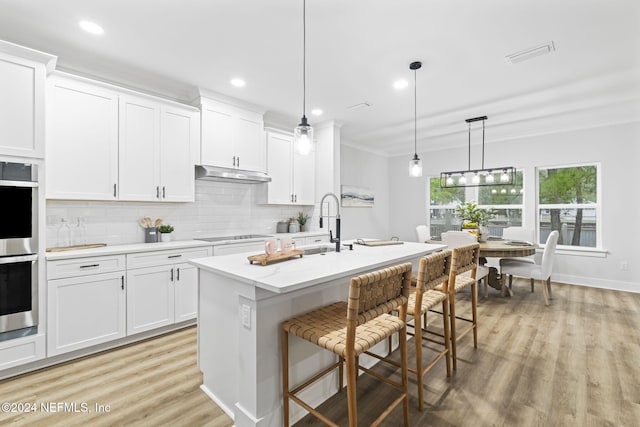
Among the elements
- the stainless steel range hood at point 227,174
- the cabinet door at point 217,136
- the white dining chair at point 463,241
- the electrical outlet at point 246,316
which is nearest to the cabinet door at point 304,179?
the stainless steel range hood at point 227,174

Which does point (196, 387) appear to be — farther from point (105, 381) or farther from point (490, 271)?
point (490, 271)

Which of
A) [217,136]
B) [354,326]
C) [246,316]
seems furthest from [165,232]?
[354,326]

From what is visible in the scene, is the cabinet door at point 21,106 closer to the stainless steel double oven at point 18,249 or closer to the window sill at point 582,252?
the stainless steel double oven at point 18,249

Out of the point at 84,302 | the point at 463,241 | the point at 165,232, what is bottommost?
the point at 84,302

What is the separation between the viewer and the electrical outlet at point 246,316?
5.41 ft

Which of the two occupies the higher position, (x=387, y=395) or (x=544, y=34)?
(x=544, y=34)

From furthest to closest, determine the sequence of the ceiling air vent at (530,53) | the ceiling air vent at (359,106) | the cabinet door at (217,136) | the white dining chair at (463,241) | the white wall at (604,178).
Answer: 1. the white wall at (604,178)
2. the ceiling air vent at (359,106)
3. the white dining chair at (463,241)
4. the cabinet door at (217,136)
5. the ceiling air vent at (530,53)

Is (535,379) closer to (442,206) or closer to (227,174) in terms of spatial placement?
(227,174)

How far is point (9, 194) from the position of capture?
89.0 inches

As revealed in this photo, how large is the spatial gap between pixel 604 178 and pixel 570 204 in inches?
23.5

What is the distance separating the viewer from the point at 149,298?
2967 mm

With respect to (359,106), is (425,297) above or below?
below

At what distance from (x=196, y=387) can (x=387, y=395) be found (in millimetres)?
1332

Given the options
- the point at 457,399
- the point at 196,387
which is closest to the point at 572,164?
the point at 457,399
